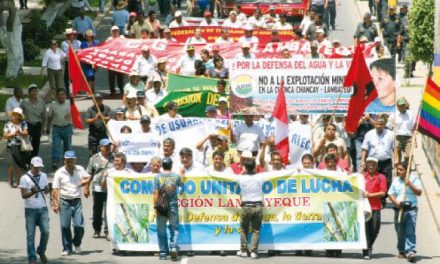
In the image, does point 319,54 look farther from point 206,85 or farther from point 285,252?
point 285,252

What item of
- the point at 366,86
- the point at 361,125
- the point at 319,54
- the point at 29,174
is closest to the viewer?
the point at 29,174

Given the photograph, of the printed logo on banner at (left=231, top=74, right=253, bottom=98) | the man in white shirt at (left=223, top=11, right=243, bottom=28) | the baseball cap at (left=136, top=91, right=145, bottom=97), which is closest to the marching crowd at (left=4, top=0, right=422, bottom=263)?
the baseball cap at (left=136, top=91, right=145, bottom=97)

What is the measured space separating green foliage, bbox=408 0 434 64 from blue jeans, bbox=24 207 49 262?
1603 centimetres

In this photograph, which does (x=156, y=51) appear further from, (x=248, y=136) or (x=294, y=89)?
(x=294, y=89)

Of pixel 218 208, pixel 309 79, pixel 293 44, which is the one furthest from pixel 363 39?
pixel 218 208

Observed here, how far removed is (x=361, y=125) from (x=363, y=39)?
6481mm

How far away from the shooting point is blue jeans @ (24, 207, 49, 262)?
24.3 meters

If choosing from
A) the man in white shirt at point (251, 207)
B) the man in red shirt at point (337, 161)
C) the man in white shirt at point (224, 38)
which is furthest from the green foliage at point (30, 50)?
the man in white shirt at point (251, 207)

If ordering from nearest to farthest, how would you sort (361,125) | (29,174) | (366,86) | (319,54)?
(29,174), (366,86), (361,125), (319,54)

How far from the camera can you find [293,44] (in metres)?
36.4

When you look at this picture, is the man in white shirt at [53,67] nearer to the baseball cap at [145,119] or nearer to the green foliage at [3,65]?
the green foliage at [3,65]

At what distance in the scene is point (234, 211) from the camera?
25.5 m

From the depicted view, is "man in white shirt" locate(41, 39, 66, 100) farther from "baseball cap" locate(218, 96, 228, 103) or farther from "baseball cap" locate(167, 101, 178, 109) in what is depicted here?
"baseball cap" locate(167, 101, 178, 109)

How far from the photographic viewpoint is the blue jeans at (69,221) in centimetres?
2495
